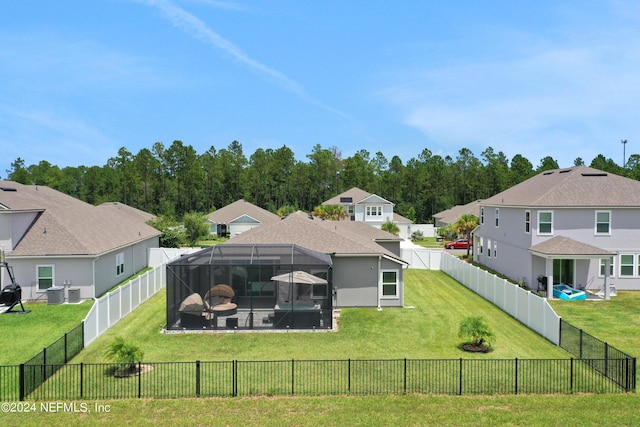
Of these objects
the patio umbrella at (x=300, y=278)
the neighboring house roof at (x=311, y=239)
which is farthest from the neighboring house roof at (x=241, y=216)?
the patio umbrella at (x=300, y=278)

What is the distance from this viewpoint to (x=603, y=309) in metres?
26.3

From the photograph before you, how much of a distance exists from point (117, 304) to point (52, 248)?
7.68m

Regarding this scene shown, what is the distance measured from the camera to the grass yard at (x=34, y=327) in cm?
1831

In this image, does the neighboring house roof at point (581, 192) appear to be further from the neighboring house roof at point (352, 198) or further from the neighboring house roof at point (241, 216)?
the neighboring house roof at point (241, 216)

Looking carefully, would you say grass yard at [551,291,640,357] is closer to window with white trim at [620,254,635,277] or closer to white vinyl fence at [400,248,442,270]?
window with white trim at [620,254,635,277]

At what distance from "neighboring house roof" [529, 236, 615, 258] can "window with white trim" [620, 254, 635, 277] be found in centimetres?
261

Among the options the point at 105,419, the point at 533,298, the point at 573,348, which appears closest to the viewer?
the point at 105,419

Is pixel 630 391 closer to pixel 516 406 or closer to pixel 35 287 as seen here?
pixel 516 406

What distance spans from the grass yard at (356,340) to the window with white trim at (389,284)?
3.18ft

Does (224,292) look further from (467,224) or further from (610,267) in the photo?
(467,224)

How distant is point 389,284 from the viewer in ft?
88.8

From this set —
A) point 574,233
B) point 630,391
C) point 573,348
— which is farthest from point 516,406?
point 574,233

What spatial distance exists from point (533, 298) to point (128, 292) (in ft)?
61.8

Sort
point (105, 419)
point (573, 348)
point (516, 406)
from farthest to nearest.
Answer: point (573, 348) < point (516, 406) < point (105, 419)
